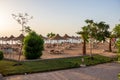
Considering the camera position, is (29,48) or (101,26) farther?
(101,26)

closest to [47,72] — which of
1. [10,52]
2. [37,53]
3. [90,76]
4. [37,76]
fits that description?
[37,76]

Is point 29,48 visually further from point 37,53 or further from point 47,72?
point 47,72

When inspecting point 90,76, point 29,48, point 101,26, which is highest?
point 101,26

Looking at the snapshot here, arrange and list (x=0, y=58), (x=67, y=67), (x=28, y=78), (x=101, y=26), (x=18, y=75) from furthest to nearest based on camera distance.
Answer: (x=101, y=26)
(x=0, y=58)
(x=67, y=67)
(x=18, y=75)
(x=28, y=78)

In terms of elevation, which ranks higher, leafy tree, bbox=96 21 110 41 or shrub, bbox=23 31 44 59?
leafy tree, bbox=96 21 110 41

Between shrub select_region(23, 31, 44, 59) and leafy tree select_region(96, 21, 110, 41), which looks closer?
shrub select_region(23, 31, 44, 59)

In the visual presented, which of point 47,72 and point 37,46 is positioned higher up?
point 37,46

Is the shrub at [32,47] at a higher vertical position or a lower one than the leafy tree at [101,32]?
lower

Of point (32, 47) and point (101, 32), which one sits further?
point (101, 32)

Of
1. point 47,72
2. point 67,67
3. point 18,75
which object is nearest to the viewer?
point 18,75

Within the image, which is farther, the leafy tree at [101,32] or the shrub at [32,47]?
the leafy tree at [101,32]

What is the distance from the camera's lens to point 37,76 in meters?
18.0

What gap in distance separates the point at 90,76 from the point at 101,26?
15.4 m

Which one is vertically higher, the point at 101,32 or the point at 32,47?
the point at 101,32
